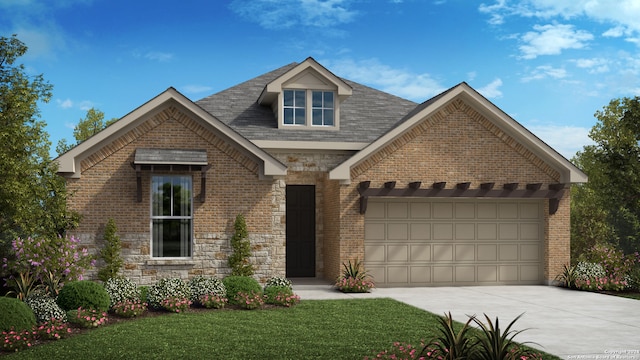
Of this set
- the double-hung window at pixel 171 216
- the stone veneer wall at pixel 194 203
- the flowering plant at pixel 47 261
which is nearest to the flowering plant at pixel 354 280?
the stone veneer wall at pixel 194 203

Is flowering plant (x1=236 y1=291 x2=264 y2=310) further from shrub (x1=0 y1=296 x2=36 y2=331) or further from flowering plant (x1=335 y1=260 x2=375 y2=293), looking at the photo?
shrub (x1=0 y1=296 x2=36 y2=331)

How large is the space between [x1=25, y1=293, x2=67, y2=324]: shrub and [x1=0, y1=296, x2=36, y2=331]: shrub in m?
0.44

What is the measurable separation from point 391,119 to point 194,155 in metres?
8.80

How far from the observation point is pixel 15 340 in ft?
38.1

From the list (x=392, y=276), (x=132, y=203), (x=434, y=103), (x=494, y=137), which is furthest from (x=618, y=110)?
(x=132, y=203)

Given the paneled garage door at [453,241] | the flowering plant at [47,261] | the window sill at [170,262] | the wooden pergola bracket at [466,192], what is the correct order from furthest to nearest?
the paneled garage door at [453,241]
the wooden pergola bracket at [466,192]
the window sill at [170,262]
the flowering plant at [47,261]

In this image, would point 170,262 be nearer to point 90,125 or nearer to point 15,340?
point 15,340

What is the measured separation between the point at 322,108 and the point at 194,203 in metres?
6.52

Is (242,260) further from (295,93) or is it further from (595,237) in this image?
(595,237)

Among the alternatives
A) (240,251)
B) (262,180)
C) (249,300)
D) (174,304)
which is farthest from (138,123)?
(249,300)

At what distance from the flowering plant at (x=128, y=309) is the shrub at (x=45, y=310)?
1211 mm

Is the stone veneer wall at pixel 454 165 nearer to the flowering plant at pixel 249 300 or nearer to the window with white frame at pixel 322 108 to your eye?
the window with white frame at pixel 322 108

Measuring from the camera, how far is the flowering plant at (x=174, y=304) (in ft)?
48.6

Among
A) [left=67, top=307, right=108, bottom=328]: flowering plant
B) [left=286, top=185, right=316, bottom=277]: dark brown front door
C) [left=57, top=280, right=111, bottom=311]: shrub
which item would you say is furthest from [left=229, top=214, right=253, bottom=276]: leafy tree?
[left=67, top=307, right=108, bottom=328]: flowering plant
